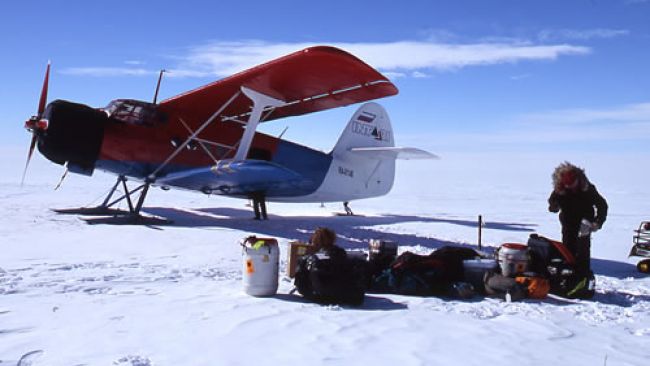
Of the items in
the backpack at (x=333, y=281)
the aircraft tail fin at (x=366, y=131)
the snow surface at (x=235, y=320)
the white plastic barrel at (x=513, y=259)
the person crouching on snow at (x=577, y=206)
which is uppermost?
the aircraft tail fin at (x=366, y=131)

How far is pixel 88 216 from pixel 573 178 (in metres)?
8.69

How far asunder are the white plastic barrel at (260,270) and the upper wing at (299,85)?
413 cm

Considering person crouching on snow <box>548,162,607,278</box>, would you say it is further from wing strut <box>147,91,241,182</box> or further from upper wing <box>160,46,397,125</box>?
Answer: wing strut <box>147,91,241,182</box>

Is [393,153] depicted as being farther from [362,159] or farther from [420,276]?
[420,276]

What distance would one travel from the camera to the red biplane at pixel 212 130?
9281 millimetres

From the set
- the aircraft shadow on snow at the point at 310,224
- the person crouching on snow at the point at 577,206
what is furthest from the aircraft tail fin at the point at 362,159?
the person crouching on snow at the point at 577,206

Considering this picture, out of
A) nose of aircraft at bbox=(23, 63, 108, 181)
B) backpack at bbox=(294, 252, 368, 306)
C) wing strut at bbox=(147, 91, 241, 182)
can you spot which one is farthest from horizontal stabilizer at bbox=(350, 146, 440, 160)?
backpack at bbox=(294, 252, 368, 306)

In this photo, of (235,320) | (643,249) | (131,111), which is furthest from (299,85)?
(235,320)

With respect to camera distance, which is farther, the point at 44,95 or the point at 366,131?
the point at 366,131

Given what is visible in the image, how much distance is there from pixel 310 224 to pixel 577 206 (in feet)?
20.5

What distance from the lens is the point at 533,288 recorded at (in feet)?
16.0

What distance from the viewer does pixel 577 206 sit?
19.2 feet

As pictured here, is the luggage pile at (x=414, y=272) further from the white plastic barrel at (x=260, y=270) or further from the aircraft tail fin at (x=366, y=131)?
the aircraft tail fin at (x=366, y=131)

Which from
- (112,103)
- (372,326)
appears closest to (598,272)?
(372,326)
